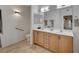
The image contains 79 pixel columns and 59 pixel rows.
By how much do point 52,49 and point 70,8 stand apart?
1.48 metres

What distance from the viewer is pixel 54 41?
10.0ft

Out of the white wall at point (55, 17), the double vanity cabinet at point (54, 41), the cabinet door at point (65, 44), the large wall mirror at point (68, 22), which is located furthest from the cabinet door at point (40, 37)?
the large wall mirror at point (68, 22)

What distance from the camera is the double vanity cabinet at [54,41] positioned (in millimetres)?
2618

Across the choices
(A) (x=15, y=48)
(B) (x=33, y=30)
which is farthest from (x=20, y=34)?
(B) (x=33, y=30)

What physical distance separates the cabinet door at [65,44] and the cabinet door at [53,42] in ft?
0.57

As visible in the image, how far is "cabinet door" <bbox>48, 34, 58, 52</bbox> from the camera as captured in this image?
2.98 metres

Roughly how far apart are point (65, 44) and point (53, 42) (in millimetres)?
508

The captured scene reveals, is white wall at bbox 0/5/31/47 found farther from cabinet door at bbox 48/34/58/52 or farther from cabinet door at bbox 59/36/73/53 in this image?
cabinet door at bbox 59/36/73/53

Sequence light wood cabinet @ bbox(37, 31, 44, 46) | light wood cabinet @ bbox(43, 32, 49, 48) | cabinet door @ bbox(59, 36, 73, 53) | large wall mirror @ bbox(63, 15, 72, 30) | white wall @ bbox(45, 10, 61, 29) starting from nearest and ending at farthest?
cabinet door @ bbox(59, 36, 73, 53), large wall mirror @ bbox(63, 15, 72, 30), white wall @ bbox(45, 10, 61, 29), light wood cabinet @ bbox(43, 32, 49, 48), light wood cabinet @ bbox(37, 31, 44, 46)

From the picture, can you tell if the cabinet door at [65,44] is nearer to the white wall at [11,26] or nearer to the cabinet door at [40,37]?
the cabinet door at [40,37]

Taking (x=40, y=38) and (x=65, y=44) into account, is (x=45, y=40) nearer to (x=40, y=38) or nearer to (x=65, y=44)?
(x=40, y=38)

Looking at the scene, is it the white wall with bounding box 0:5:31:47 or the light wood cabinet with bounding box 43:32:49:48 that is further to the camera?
the light wood cabinet with bounding box 43:32:49:48

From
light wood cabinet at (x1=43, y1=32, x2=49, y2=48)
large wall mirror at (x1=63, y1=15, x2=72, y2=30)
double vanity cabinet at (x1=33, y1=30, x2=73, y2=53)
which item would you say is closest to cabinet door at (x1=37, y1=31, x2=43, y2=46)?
double vanity cabinet at (x1=33, y1=30, x2=73, y2=53)

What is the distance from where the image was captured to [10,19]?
3113 millimetres
